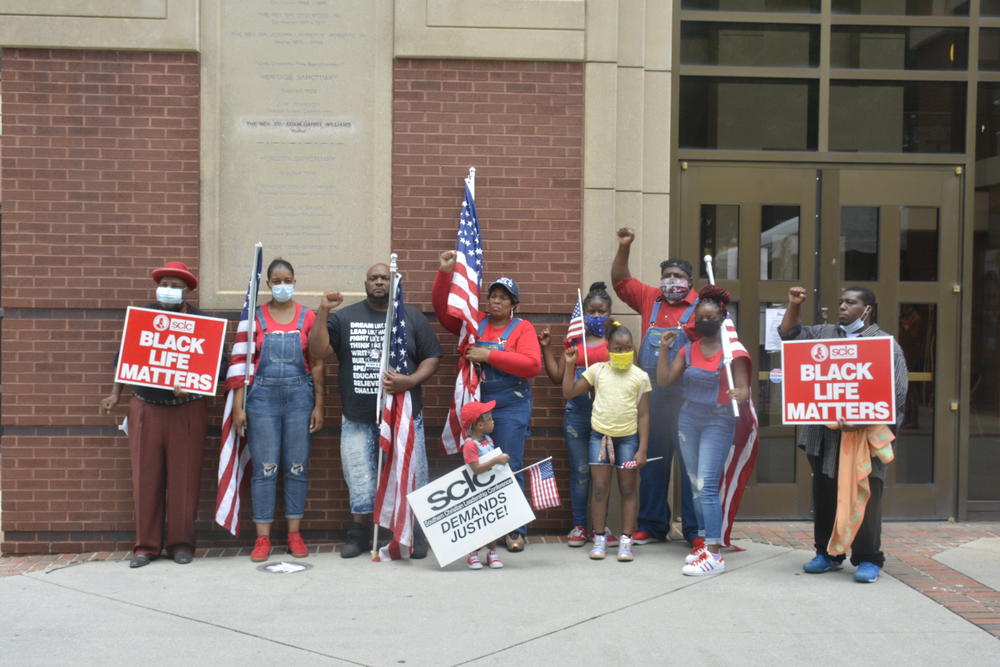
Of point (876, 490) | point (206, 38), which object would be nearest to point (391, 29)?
point (206, 38)

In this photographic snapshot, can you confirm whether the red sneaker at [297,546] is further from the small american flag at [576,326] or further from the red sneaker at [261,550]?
the small american flag at [576,326]

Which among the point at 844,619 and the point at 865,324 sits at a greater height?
the point at 865,324

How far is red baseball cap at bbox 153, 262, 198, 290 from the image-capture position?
7035 mm

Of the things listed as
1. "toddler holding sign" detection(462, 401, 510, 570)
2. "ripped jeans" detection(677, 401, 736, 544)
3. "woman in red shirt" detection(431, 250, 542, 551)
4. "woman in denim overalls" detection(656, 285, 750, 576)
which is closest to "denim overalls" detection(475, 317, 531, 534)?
"woman in red shirt" detection(431, 250, 542, 551)

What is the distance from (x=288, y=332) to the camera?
707 centimetres

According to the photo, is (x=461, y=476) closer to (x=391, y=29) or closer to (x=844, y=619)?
(x=844, y=619)

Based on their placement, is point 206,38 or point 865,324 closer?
point 865,324

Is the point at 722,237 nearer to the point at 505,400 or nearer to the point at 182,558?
the point at 505,400

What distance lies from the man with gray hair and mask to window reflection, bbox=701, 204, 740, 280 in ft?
3.31

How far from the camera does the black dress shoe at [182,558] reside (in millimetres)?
7023

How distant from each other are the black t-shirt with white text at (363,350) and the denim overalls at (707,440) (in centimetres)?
185

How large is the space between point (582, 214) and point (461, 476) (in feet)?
7.49

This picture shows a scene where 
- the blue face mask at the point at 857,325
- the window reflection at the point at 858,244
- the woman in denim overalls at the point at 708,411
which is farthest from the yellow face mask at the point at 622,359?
the window reflection at the point at 858,244

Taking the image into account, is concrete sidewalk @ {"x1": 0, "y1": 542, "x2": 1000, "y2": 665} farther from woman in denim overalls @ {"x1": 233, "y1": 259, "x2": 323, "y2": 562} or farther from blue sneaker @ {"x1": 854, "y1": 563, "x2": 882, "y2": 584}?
woman in denim overalls @ {"x1": 233, "y1": 259, "x2": 323, "y2": 562}
